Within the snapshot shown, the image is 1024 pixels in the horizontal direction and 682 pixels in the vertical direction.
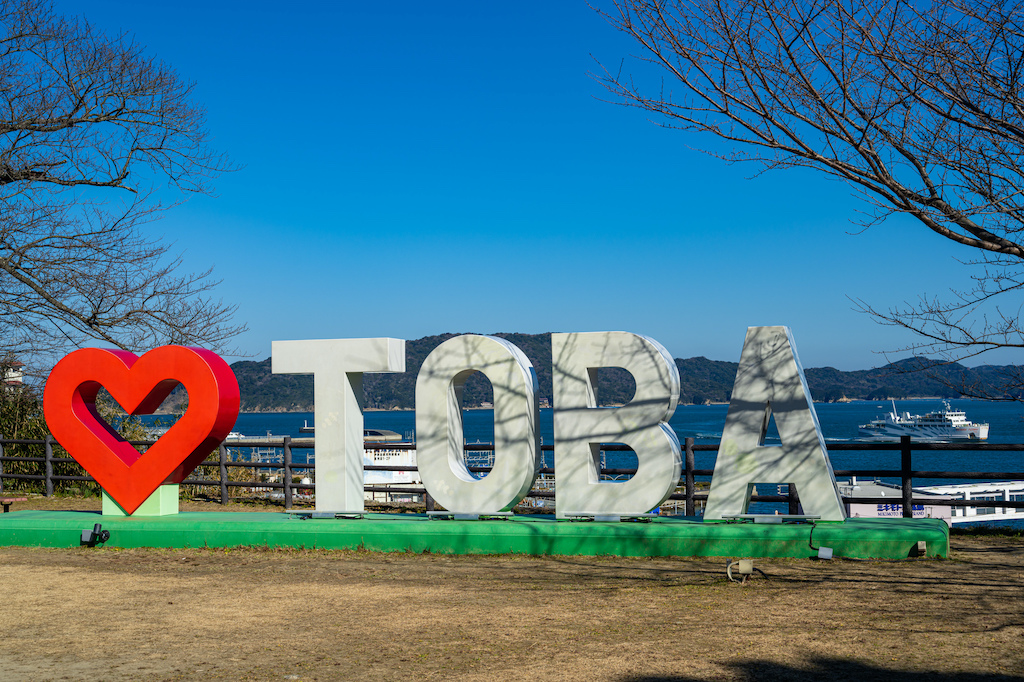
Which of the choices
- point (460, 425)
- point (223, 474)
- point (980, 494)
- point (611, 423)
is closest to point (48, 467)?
point (223, 474)

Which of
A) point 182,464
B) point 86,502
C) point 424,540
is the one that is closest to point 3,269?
point 86,502

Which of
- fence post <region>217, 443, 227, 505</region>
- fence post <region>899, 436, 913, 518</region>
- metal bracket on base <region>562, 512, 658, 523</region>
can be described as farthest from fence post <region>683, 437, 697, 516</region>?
fence post <region>217, 443, 227, 505</region>

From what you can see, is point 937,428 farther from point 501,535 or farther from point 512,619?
point 512,619

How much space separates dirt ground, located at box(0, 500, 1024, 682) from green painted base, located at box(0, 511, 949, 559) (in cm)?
24

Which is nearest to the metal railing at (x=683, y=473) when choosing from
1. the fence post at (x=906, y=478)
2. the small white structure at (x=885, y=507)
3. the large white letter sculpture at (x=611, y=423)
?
the fence post at (x=906, y=478)

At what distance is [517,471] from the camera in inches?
406

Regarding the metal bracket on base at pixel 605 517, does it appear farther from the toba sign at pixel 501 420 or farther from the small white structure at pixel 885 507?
the small white structure at pixel 885 507

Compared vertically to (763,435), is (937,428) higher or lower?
lower

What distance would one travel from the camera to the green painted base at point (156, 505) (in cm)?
1170

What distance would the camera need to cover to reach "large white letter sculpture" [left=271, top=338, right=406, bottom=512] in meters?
10.9

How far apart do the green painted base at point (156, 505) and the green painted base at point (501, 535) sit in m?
0.16

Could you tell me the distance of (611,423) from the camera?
9.97 m

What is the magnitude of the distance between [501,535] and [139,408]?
4.95 m

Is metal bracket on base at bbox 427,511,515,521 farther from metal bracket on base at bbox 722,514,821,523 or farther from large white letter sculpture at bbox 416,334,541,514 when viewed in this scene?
metal bracket on base at bbox 722,514,821,523
